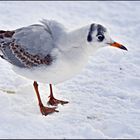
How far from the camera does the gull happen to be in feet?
17.8

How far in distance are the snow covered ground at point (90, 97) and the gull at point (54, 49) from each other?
13.4 inches

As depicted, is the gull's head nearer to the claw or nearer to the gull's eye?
the gull's eye

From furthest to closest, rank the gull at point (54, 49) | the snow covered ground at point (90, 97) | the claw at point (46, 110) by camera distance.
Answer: the claw at point (46, 110) < the gull at point (54, 49) < the snow covered ground at point (90, 97)

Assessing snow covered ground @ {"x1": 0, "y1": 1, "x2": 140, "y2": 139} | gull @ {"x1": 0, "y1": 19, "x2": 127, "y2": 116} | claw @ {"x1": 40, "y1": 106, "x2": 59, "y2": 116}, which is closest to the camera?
snow covered ground @ {"x1": 0, "y1": 1, "x2": 140, "y2": 139}

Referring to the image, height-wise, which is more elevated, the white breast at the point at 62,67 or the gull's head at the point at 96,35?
the gull's head at the point at 96,35

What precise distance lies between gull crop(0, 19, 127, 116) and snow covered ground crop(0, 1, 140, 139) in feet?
1.12

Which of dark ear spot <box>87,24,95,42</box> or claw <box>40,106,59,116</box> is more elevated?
dark ear spot <box>87,24,95,42</box>

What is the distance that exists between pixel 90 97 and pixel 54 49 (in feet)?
3.52

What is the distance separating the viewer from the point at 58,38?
5.55 m

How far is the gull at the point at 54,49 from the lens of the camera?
5.43m

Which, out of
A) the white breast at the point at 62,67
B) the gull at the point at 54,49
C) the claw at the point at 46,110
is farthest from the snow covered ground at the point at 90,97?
the white breast at the point at 62,67

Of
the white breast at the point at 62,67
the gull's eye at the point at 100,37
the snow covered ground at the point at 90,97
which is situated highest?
the gull's eye at the point at 100,37

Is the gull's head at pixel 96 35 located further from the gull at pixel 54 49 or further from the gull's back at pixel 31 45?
the gull's back at pixel 31 45

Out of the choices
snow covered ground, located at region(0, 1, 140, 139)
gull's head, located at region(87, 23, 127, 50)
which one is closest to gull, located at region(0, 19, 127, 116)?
gull's head, located at region(87, 23, 127, 50)
